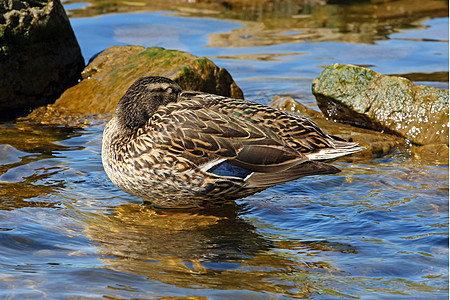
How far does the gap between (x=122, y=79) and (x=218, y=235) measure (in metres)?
4.41

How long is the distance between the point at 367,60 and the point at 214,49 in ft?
10.6

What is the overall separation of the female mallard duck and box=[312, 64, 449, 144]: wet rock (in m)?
2.86

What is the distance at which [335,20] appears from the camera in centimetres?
1558

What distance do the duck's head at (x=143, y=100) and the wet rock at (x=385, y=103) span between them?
339 cm

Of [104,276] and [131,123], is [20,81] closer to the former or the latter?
[131,123]

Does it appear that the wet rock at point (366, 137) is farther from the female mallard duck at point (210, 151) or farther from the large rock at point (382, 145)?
the female mallard duck at point (210, 151)

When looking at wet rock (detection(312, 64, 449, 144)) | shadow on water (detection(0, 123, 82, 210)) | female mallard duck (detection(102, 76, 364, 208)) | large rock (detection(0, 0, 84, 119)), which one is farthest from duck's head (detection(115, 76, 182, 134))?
large rock (detection(0, 0, 84, 119))

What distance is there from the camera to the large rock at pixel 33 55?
927cm

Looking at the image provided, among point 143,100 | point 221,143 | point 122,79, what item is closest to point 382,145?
point 221,143

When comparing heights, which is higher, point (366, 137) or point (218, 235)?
point (366, 137)

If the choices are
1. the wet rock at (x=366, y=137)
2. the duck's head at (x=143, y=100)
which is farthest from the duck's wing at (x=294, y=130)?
the wet rock at (x=366, y=137)

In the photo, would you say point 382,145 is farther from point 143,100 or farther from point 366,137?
point 143,100

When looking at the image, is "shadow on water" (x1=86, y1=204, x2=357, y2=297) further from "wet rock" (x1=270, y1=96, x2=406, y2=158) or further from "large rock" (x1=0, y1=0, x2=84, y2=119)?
"large rock" (x1=0, y1=0, x2=84, y2=119)

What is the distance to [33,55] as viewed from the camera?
955 cm
